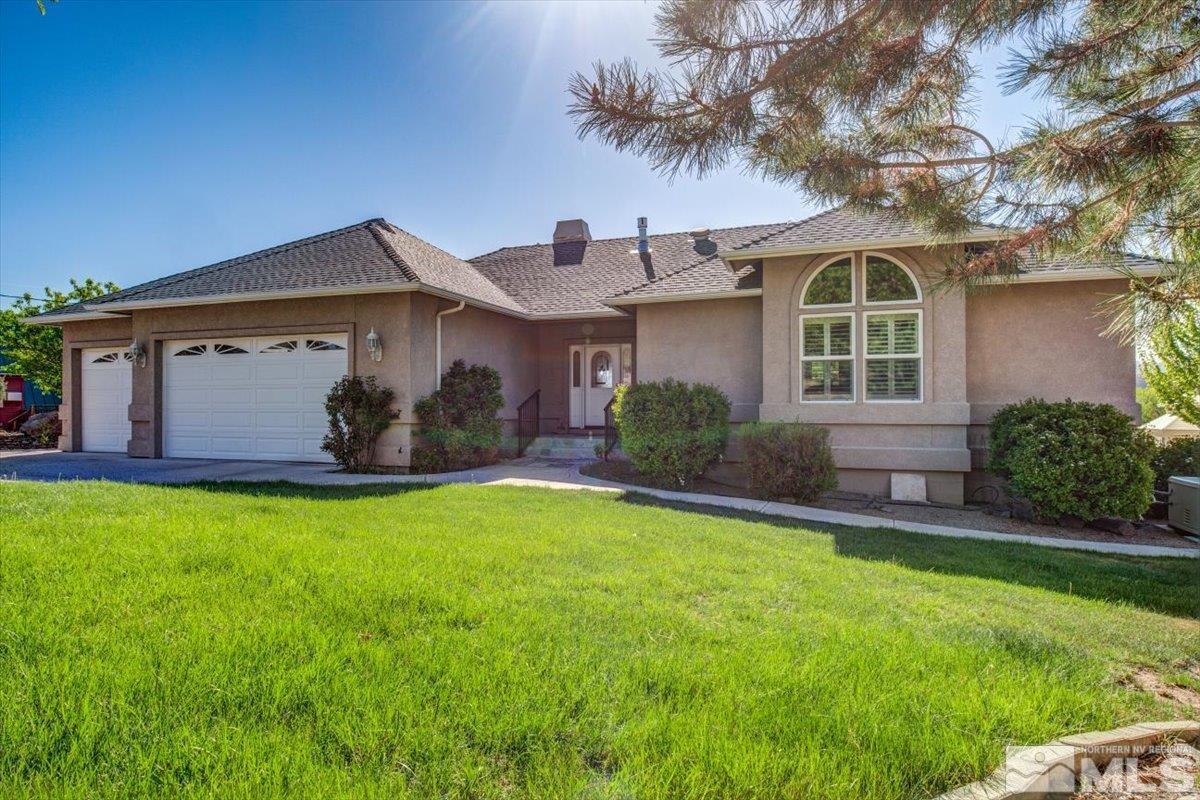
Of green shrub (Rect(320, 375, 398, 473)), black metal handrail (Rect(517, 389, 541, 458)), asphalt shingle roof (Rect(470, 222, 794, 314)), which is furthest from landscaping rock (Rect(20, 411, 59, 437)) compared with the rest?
black metal handrail (Rect(517, 389, 541, 458))

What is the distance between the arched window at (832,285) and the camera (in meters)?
10.1

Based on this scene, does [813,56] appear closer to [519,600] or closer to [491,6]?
[519,600]

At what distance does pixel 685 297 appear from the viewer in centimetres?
1140

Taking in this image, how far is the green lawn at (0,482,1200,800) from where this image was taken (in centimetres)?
207

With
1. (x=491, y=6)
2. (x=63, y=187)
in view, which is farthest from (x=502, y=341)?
(x=63, y=187)

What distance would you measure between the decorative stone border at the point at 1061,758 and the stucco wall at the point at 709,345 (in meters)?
8.82

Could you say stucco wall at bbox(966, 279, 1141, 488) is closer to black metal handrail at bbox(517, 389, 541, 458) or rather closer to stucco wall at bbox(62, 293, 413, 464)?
black metal handrail at bbox(517, 389, 541, 458)

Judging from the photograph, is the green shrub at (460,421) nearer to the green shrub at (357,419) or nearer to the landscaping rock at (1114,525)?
the green shrub at (357,419)

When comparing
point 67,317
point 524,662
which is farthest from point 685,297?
point 67,317

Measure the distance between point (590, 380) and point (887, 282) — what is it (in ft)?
25.9

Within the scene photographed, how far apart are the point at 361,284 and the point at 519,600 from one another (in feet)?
28.8

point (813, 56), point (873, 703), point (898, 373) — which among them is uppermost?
point (813, 56)

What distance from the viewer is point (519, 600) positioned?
377cm

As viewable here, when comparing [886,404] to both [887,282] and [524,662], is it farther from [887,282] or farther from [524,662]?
[524,662]
